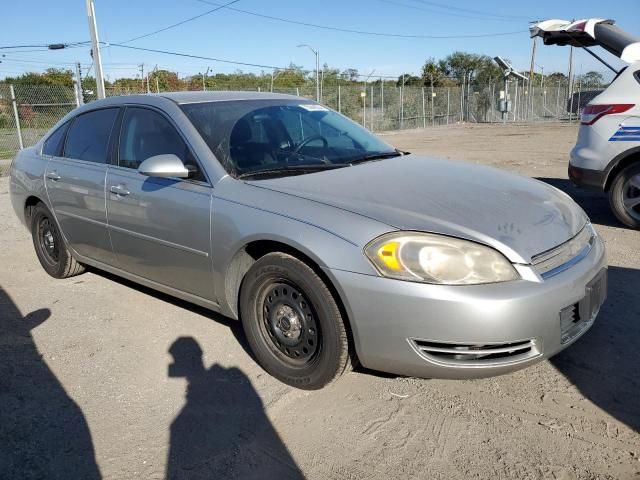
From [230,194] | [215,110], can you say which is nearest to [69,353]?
[230,194]

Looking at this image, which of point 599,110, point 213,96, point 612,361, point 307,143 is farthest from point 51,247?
point 599,110

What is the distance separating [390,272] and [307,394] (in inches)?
35.1

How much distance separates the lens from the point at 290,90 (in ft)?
82.2

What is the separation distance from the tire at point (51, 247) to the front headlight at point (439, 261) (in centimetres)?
329

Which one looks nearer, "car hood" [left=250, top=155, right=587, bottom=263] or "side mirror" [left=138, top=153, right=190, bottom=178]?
"car hood" [left=250, top=155, right=587, bottom=263]

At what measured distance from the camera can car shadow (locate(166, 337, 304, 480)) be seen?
2393 millimetres

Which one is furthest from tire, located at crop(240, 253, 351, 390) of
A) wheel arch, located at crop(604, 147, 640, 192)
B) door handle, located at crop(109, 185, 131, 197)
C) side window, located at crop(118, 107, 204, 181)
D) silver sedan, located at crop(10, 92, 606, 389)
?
wheel arch, located at crop(604, 147, 640, 192)

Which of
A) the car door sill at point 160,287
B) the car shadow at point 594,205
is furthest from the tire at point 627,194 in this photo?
the car door sill at point 160,287

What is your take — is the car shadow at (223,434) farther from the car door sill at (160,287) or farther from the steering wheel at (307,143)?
the steering wheel at (307,143)

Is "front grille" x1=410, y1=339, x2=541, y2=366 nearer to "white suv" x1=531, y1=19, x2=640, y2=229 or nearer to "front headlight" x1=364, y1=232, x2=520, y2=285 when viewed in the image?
"front headlight" x1=364, y1=232, x2=520, y2=285

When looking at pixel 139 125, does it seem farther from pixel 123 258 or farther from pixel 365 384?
pixel 365 384

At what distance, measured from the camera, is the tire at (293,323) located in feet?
8.94

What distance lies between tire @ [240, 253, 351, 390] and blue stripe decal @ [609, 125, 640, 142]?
450 cm

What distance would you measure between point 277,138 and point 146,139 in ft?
3.03
